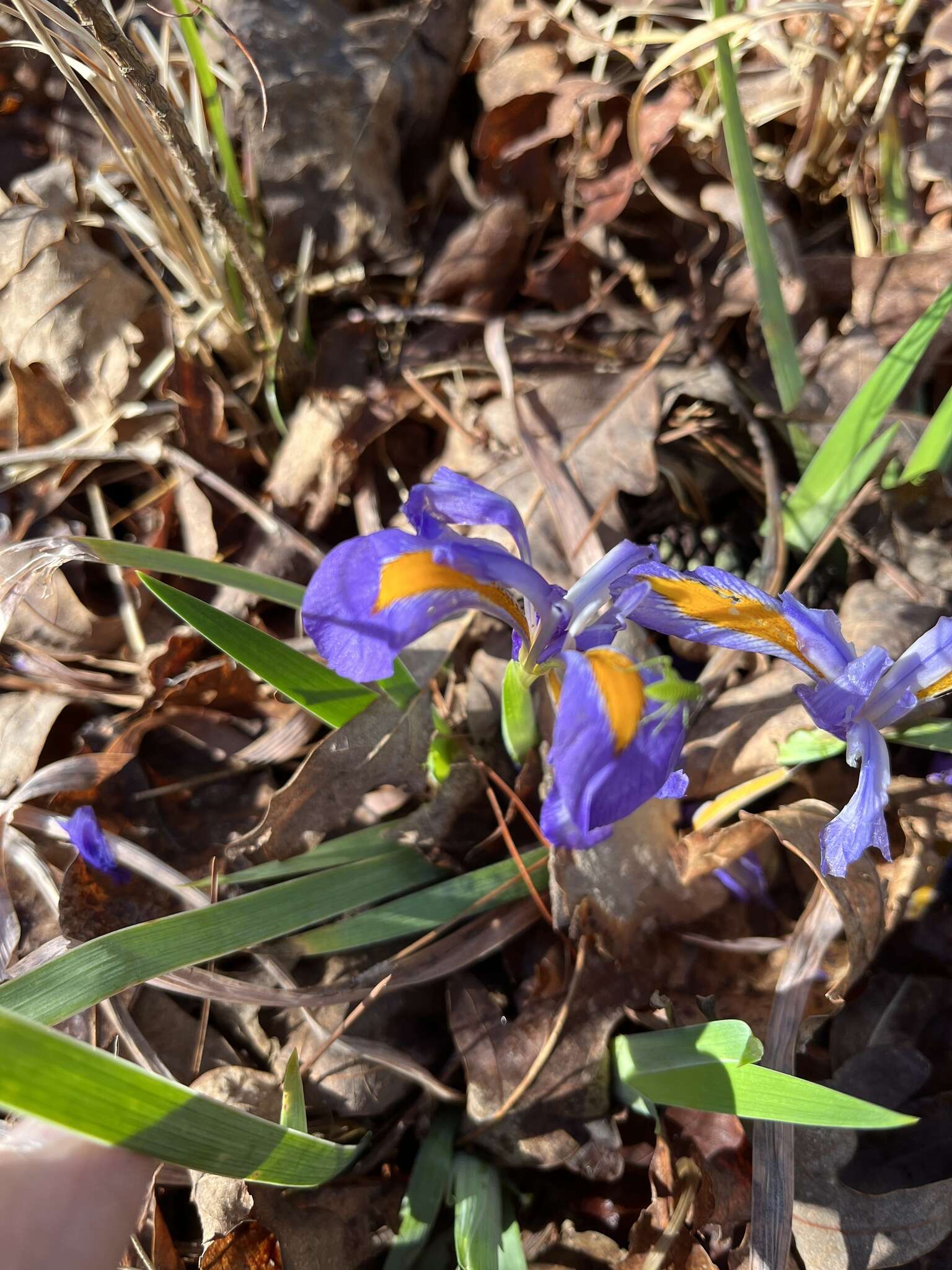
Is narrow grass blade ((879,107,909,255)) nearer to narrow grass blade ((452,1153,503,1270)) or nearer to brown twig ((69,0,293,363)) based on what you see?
brown twig ((69,0,293,363))

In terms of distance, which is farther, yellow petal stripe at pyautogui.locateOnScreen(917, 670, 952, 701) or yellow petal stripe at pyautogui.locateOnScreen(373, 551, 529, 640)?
yellow petal stripe at pyautogui.locateOnScreen(917, 670, 952, 701)

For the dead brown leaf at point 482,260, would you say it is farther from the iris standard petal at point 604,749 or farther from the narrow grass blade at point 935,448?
the iris standard petal at point 604,749

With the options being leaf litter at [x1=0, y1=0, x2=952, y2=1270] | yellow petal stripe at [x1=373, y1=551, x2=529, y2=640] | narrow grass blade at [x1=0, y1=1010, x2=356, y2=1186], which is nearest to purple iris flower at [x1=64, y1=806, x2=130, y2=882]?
leaf litter at [x1=0, y1=0, x2=952, y2=1270]

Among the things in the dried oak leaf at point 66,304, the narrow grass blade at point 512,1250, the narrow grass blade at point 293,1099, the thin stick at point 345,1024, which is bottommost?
the narrow grass blade at point 512,1250

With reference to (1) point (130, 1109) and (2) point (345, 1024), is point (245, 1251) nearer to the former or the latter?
(2) point (345, 1024)

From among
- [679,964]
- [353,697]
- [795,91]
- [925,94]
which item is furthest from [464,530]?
[925,94]

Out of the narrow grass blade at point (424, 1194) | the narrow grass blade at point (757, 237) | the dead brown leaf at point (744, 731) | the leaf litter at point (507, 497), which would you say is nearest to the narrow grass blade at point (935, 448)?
the leaf litter at point (507, 497)
